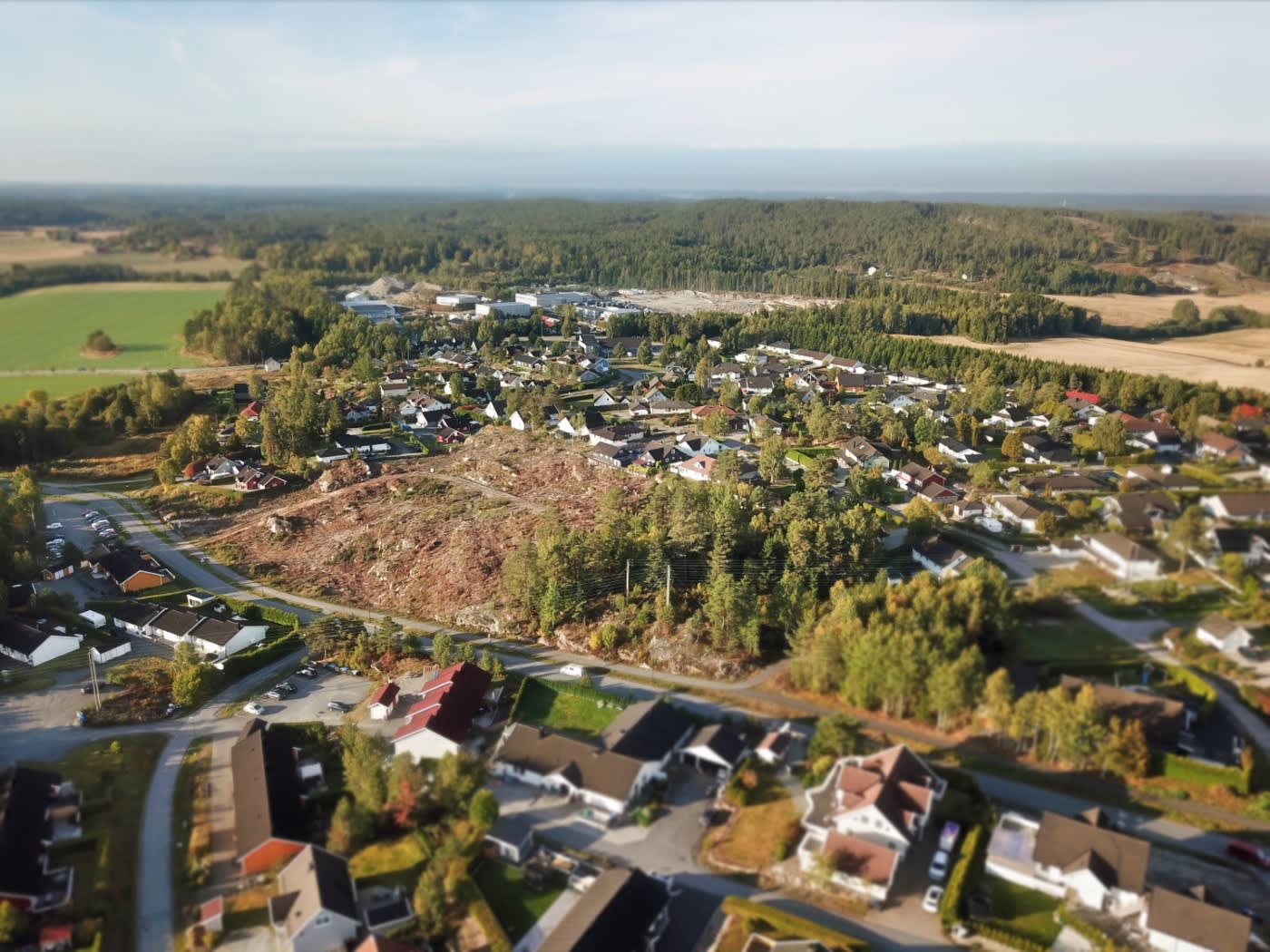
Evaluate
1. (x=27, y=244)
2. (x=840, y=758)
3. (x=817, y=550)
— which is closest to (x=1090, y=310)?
(x=817, y=550)

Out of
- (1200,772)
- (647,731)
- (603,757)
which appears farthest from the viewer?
(647,731)

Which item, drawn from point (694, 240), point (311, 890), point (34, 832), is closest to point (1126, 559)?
point (311, 890)

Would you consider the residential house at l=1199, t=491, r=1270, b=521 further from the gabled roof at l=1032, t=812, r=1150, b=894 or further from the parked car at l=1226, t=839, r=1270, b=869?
the gabled roof at l=1032, t=812, r=1150, b=894

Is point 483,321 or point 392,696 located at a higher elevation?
point 483,321

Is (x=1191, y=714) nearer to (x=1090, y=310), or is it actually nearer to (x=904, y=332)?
(x=1090, y=310)

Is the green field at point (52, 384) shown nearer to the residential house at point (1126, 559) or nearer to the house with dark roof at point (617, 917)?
the house with dark roof at point (617, 917)

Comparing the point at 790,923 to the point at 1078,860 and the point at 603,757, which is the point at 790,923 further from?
the point at 1078,860

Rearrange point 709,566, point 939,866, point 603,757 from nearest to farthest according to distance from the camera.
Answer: point 939,866
point 603,757
point 709,566
